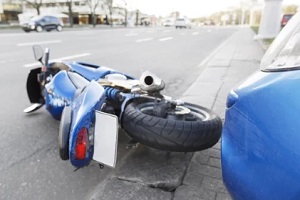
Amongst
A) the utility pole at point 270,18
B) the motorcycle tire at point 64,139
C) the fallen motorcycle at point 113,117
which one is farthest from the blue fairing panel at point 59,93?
the utility pole at point 270,18

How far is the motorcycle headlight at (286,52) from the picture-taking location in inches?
53.3

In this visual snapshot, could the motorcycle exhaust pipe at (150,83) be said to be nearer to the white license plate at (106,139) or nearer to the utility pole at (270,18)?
the white license plate at (106,139)

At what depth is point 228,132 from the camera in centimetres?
160

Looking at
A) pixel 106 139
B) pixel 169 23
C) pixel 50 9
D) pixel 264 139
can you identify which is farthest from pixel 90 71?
pixel 50 9

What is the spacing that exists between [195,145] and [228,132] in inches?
28.2

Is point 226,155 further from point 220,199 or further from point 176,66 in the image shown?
point 176,66

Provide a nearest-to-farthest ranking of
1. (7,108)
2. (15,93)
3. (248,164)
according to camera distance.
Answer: (248,164)
(7,108)
(15,93)

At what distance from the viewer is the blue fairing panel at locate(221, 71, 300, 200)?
3.76ft

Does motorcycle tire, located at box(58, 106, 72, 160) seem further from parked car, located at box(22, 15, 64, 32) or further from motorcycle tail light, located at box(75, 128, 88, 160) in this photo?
parked car, located at box(22, 15, 64, 32)

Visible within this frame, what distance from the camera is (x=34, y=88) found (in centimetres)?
375

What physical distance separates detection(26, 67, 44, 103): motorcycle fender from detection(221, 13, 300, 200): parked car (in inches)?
110

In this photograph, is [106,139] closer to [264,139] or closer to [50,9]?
[264,139]

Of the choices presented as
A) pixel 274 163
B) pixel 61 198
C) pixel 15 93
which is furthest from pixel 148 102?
pixel 15 93

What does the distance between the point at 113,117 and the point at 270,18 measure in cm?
1643
